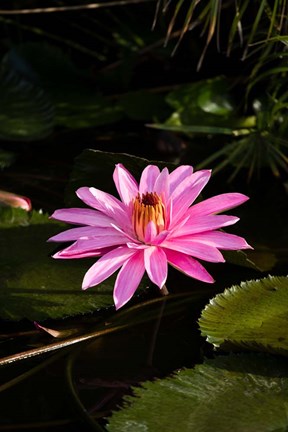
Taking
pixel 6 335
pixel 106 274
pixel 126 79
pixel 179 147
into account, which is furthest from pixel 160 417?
pixel 126 79

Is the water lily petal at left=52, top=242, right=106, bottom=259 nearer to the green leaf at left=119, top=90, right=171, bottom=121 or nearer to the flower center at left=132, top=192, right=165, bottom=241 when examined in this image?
the flower center at left=132, top=192, right=165, bottom=241

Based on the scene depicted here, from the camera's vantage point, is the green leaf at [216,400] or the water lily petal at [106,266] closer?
the green leaf at [216,400]

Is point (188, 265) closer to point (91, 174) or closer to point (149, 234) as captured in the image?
point (149, 234)

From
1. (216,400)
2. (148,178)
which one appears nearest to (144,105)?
(148,178)

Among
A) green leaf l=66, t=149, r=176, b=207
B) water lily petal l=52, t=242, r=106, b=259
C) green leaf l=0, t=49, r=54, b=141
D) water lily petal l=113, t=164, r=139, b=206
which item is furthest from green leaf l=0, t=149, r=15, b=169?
water lily petal l=52, t=242, r=106, b=259

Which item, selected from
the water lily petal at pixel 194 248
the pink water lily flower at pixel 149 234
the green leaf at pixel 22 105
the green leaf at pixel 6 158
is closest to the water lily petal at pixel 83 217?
the pink water lily flower at pixel 149 234

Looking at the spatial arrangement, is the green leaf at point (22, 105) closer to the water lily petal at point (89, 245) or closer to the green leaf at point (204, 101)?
the green leaf at point (204, 101)
